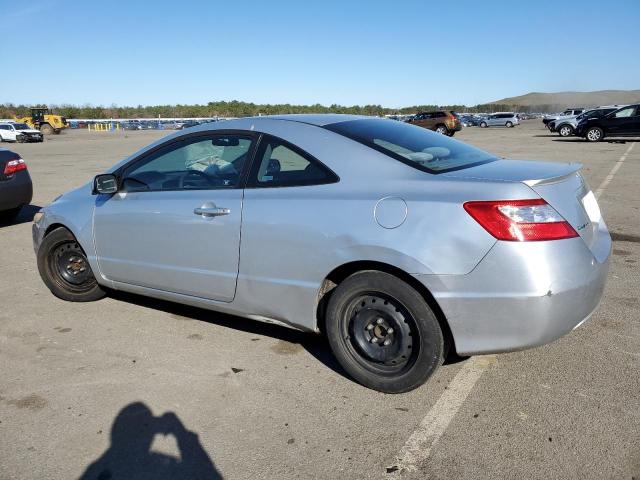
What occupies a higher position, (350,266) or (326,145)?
(326,145)

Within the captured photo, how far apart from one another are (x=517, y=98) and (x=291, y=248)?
215m

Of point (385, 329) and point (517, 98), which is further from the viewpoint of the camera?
point (517, 98)

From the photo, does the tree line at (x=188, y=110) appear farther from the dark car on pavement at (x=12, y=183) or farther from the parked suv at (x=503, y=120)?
the dark car on pavement at (x=12, y=183)

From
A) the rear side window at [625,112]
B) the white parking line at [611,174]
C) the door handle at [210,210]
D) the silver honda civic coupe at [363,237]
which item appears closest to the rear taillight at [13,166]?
the silver honda civic coupe at [363,237]

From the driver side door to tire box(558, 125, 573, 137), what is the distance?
32746 millimetres

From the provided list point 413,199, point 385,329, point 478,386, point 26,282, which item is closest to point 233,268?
point 385,329

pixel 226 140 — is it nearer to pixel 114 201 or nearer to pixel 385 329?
pixel 114 201

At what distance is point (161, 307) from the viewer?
15.4 feet

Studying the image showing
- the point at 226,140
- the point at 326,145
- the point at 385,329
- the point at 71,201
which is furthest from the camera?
the point at 71,201

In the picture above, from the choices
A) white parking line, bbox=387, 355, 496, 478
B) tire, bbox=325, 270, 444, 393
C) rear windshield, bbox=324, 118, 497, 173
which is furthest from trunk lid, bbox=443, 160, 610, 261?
white parking line, bbox=387, 355, 496, 478

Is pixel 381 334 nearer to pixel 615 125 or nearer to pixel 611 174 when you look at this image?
pixel 611 174

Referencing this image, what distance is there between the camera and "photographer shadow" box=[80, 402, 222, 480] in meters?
2.52

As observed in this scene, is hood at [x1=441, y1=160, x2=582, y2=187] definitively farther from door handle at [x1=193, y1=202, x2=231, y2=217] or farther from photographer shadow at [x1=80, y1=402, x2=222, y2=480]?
photographer shadow at [x1=80, y1=402, x2=222, y2=480]

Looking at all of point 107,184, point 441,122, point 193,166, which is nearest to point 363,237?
point 193,166
